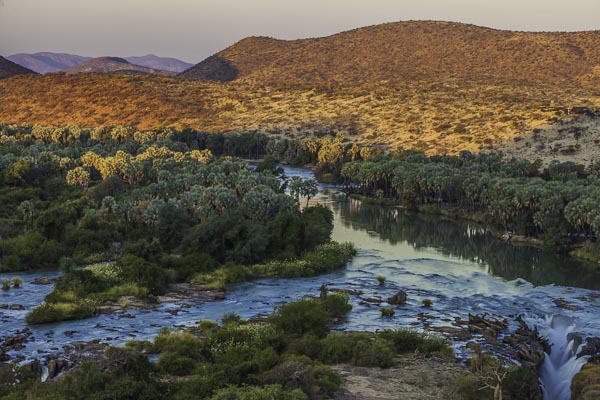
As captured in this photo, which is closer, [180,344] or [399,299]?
[180,344]

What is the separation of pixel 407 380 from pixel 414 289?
1067 inches

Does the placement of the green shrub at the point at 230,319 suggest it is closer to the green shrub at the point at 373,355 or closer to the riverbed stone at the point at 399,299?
the green shrub at the point at 373,355

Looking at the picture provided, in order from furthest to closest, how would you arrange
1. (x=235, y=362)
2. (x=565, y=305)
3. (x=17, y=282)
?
(x=17, y=282)
(x=565, y=305)
(x=235, y=362)

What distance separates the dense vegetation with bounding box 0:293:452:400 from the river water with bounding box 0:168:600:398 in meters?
5.48

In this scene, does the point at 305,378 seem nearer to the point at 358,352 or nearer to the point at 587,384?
the point at 358,352

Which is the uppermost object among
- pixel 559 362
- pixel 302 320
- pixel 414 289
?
pixel 302 320

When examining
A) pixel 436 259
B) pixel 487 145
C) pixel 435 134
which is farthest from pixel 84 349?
pixel 435 134

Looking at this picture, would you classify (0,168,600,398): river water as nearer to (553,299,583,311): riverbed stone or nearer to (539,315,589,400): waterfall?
(553,299,583,311): riverbed stone

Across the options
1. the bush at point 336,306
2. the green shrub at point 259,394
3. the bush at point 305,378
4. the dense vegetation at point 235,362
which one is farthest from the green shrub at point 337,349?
the green shrub at point 259,394

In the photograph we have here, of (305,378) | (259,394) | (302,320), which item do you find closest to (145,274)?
(302,320)

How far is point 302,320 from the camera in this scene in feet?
170

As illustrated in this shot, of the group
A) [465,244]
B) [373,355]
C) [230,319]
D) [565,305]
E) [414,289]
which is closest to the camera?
[373,355]

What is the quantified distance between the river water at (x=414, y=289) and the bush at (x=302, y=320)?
478 centimetres

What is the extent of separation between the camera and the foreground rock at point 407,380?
41125mm
